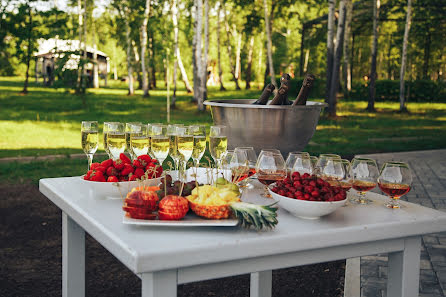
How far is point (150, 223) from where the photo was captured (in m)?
1.63

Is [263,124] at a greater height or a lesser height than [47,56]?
lesser

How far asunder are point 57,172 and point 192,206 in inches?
241

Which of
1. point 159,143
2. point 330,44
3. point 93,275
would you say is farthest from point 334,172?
Result: point 330,44

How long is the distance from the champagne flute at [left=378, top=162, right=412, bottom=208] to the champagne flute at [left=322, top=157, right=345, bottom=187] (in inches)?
6.5

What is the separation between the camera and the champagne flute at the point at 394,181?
2.05 metres

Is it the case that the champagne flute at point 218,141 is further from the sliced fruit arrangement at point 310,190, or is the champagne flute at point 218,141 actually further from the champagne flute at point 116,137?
the sliced fruit arrangement at point 310,190

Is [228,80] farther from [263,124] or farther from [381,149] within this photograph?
[263,124]

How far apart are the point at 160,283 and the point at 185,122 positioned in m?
13.2

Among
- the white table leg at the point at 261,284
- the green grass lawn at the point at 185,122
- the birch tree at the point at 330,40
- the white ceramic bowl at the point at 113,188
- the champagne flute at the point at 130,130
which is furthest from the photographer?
the birch tree at the point at 330,40

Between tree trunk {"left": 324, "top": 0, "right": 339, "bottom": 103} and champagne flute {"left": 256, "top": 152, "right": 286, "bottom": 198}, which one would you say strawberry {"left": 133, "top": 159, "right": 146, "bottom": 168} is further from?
tree trunk {"left": 324, "top": 0, "right": 339, "bottom": 103}

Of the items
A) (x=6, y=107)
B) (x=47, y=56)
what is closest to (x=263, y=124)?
(x=6, y=107)

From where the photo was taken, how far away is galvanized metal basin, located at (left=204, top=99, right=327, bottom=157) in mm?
2824

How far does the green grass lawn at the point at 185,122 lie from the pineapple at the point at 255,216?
7.97 m

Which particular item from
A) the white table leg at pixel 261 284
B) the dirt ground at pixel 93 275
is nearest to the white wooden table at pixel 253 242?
the white table leg at pixel 261 284
